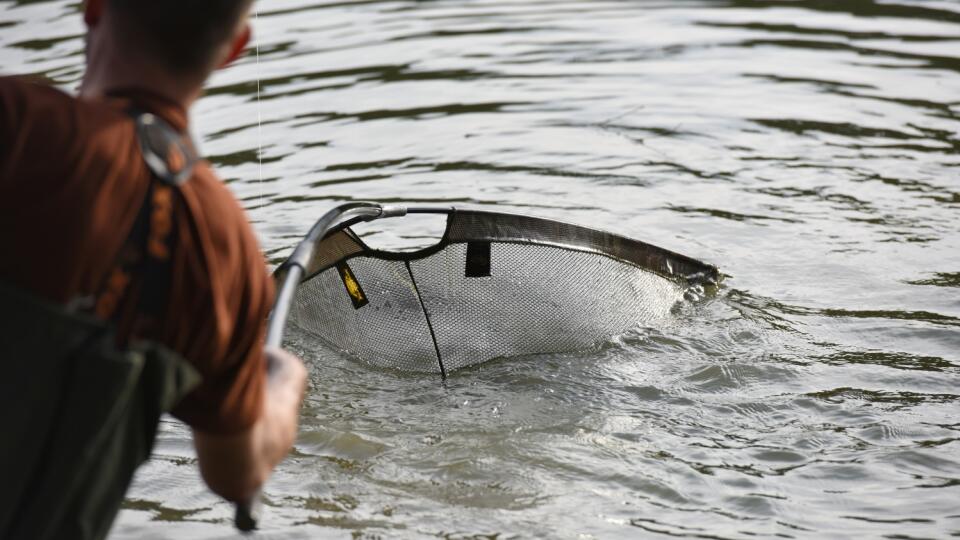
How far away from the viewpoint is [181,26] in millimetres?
2049

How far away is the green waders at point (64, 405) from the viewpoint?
1.92m

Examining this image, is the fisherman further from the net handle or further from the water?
the water

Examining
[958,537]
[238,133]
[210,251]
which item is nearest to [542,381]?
[958,537]

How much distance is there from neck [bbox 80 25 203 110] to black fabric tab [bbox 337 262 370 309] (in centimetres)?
277

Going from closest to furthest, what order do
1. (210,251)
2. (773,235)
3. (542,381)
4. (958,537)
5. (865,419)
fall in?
(210,251) < (958,537) < (865,419) < (542,381) < (773,235)

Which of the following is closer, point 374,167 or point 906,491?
point 906,491

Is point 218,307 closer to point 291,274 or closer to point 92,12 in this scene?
point 92,12

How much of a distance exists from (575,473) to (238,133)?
5.49 m

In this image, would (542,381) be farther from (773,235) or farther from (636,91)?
(636,91)

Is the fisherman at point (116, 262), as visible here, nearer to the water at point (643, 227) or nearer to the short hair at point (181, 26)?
the short hair at point (181, 26)

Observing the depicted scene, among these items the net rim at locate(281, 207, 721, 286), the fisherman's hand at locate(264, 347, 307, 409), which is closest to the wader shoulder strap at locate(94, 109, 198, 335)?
the fisherman's hand at locate(264, 347, 307, 409)

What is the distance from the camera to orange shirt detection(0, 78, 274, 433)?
1853 millimetres

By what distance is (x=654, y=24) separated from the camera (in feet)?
38.1

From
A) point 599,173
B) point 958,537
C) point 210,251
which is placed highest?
point 210,251
